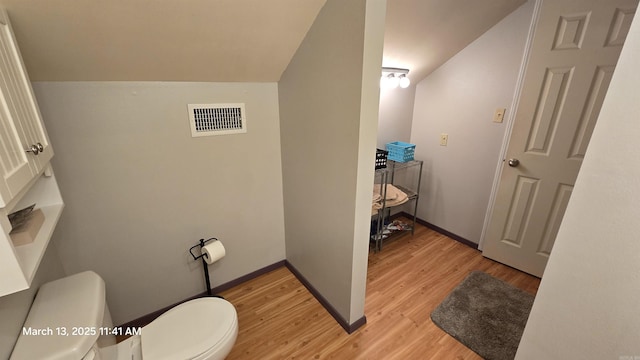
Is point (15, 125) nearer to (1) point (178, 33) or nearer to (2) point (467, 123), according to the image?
(1) point (178, 33)

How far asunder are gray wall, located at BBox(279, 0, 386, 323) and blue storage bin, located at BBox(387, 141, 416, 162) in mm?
1090

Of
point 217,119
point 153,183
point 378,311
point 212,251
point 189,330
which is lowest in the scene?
point 378,311

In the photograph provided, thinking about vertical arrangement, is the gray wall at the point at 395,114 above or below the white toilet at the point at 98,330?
above

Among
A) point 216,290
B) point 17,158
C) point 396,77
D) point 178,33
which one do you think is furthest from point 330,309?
point 396,77

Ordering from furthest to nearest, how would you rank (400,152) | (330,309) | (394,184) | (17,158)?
(394,184), (400,152), (330,309), (17,158)

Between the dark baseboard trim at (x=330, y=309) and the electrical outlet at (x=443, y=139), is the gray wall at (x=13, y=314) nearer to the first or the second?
the dark baseboard trim at (x=330, y=309)

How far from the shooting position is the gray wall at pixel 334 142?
4.00 feet

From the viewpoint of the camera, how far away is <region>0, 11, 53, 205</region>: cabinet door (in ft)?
2.28

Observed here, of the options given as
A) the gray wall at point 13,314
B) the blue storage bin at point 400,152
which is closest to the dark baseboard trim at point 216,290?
the gray wall at point 13,314

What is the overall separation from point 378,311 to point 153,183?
173 cm

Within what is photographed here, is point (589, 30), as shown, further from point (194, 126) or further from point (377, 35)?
point (194, 126)

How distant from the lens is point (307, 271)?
6.73 ft

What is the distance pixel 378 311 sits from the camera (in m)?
1.84

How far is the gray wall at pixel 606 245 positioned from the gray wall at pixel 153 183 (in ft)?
5.50
